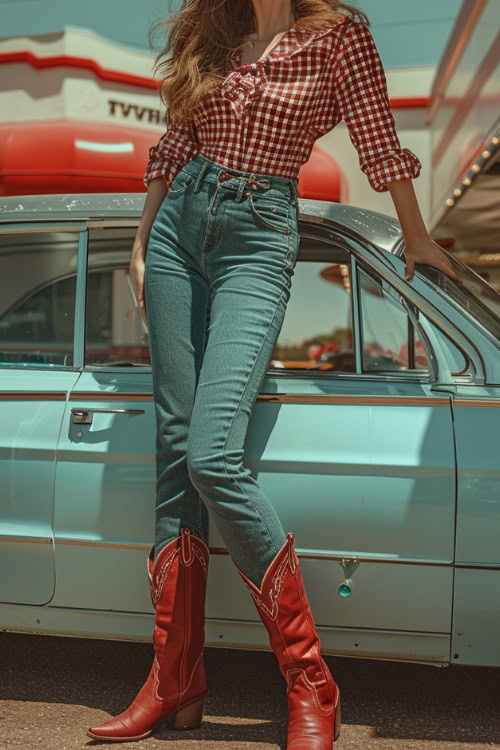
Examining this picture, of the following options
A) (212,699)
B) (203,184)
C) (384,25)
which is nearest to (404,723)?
(212,699)

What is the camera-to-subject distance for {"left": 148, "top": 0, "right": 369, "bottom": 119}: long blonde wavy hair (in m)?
2.21

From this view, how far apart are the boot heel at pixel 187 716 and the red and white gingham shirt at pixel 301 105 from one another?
1.44 m

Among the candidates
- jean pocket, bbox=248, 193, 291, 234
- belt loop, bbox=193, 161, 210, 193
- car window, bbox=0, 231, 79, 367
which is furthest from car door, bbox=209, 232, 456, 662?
car window, bbox=0, 231, 79, 367

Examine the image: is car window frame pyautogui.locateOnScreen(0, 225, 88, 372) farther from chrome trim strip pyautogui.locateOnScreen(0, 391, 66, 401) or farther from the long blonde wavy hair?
the long blonde wavy hair

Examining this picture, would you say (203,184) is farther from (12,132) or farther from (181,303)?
(12,132)

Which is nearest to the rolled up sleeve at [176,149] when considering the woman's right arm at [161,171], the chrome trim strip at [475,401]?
the woman's right arm at [161,171]

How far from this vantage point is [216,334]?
2.14 meters

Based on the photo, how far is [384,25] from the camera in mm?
12125

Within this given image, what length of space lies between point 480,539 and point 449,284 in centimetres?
72

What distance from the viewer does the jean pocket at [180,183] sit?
2.22 meters

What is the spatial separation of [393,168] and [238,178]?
40 centimetres

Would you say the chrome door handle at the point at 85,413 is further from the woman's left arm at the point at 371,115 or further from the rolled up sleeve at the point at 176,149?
the woman's left arm at the point at 371,115

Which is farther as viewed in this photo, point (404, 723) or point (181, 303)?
point (404, 723)

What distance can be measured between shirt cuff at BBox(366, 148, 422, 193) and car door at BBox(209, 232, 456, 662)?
48 cm
